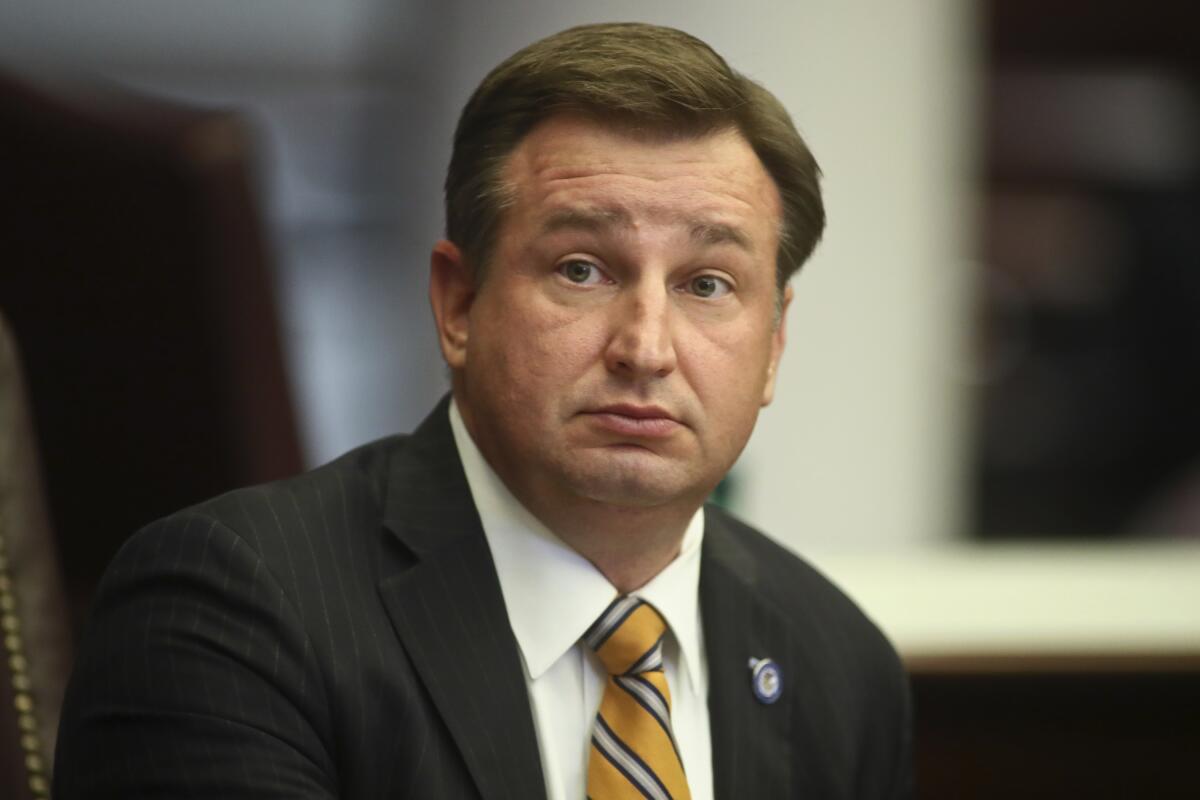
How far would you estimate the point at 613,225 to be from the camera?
0.85 meters

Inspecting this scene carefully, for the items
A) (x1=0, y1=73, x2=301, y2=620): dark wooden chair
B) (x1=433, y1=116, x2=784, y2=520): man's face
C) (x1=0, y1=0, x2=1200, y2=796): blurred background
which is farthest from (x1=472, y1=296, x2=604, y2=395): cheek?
(x1=0, y1=73, x2=301, y2=620): dark wooden chair

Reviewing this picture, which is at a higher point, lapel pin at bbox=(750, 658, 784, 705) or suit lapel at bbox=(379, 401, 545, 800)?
suit lapel at bbox=(379, 401, 545, 800)

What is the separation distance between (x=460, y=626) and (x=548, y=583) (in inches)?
2.5

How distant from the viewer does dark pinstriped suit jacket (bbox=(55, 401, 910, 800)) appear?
34.4 inches

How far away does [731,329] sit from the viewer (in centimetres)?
90

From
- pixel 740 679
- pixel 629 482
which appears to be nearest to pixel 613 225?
pixel 629 482

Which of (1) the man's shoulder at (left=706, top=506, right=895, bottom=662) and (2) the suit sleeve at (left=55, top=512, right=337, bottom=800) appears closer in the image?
(2) the suit sleeve at (left=55, top=512, right=337, bottom=800)

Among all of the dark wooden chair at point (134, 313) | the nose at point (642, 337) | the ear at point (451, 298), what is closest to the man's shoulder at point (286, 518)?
the ear at point (451, 298)

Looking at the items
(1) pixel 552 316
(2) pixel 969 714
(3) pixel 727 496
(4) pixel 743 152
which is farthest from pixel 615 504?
(2) pixel 969 714

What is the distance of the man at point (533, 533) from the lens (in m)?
0.86

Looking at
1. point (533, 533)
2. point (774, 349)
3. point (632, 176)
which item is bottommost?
point (533, 533)

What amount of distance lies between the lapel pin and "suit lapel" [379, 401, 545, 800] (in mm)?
176

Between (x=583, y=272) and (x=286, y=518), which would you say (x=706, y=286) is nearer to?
(x=583, y=272)

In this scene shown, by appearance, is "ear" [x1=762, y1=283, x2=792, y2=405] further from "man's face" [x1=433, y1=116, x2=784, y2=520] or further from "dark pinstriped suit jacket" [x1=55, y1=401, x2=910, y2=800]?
"dark pinstriped suit jacket" [x1=55, y1=401, x2=910, y2=800]
